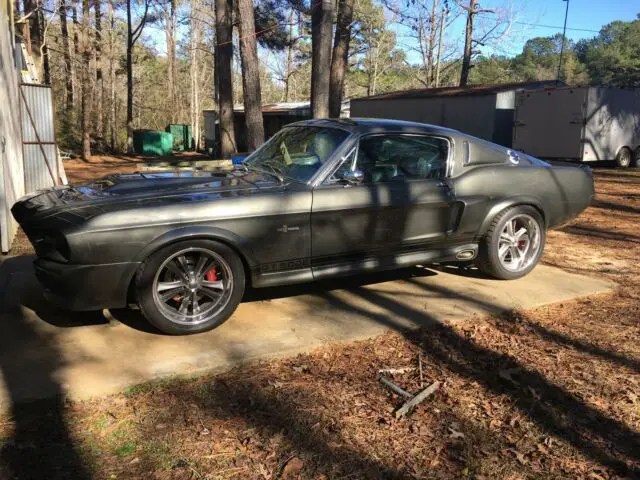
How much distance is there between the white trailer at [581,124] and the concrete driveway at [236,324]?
1319 centimetres

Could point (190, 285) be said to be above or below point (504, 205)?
below

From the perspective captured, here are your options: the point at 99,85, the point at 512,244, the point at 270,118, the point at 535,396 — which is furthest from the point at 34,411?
the point at 99,85

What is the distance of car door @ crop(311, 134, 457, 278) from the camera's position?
4207mm

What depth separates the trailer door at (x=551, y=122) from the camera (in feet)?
55.7

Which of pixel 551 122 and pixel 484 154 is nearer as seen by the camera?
pixel 484 154

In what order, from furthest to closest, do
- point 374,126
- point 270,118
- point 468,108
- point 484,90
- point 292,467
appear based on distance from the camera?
point 270,118, point 484,90, point 468,108, point 374,126, point 292,467

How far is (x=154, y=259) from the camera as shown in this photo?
3.62 m

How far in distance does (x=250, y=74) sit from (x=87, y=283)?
10.0 m

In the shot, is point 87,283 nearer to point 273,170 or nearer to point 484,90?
point 273,170

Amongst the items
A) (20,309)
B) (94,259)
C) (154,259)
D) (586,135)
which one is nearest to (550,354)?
(154,259)

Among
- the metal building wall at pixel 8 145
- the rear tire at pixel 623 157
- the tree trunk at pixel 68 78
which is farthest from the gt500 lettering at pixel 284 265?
the tree trunk at pixel 68 78

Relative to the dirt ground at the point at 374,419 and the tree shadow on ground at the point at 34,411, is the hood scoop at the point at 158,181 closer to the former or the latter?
the tree shadow on ground at the point at 34,411

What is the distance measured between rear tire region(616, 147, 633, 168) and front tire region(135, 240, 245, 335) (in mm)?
17603

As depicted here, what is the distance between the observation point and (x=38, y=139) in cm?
1012
